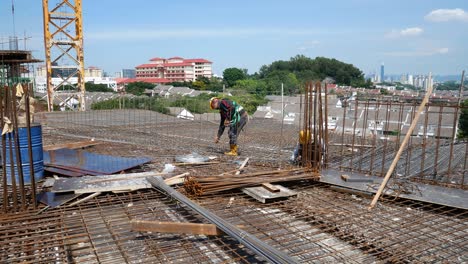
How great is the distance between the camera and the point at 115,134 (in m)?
10.2

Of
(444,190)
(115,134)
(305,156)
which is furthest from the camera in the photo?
(115,134)

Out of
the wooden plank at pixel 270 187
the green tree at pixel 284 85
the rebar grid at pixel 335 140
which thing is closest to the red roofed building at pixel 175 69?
the green tree at pixel 284 85

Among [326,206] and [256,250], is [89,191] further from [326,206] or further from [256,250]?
[326,206]

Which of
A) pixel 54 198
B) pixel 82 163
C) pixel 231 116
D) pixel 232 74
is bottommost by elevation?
pixel 54 198

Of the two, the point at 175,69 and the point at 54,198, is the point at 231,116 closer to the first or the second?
the point at 54,198

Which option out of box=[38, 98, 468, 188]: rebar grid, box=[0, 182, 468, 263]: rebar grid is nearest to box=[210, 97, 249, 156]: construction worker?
box=[38, 98, 468, 188]: rebar grid

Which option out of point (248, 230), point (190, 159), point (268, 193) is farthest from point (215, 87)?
point (248, 230)

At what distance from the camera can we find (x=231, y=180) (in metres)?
4.56

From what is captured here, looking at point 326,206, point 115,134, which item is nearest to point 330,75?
point 115,134

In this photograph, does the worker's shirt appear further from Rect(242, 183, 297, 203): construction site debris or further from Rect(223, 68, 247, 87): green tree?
Rect(223, 68, 247, 87): green tree

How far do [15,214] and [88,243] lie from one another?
1.14 metres

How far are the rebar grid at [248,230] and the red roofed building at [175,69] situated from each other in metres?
85.8

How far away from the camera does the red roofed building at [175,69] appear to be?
9012 centimetres

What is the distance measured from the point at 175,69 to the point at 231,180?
292 feet
